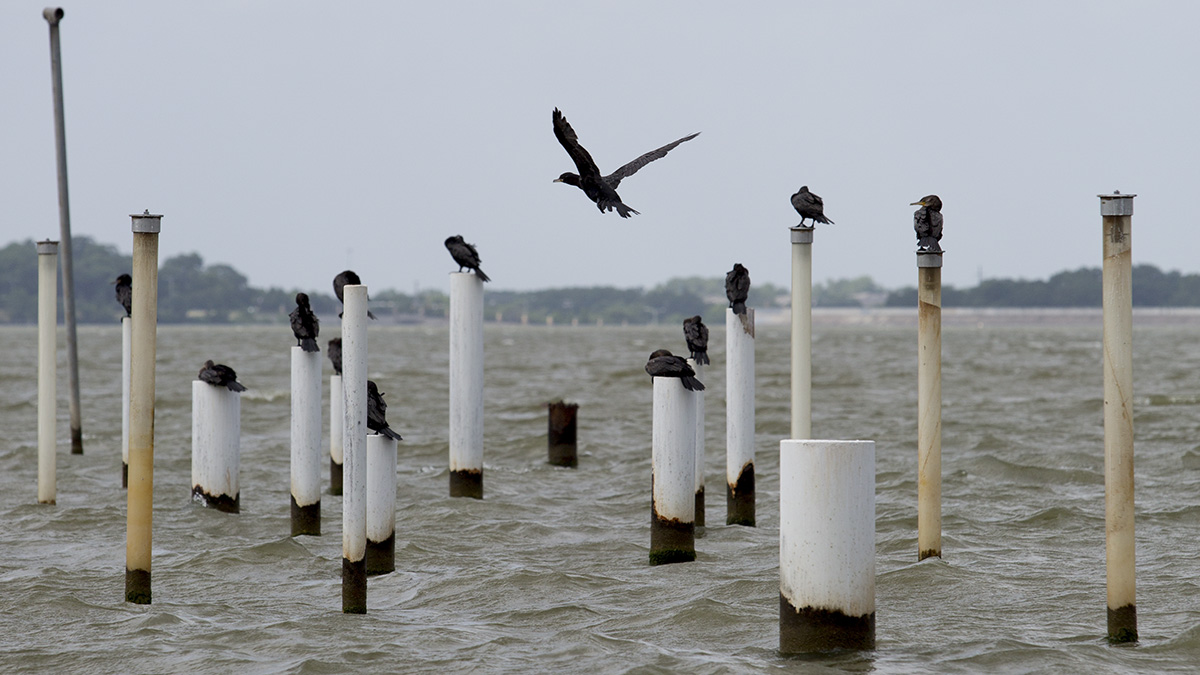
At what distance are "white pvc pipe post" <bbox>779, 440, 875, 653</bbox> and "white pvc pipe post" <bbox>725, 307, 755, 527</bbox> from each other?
3734 mm

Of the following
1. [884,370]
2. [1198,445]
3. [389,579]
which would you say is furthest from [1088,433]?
[884,370]

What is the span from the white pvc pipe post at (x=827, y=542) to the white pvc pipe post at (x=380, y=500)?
2989 millimetres

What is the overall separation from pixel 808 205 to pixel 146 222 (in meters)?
4.23

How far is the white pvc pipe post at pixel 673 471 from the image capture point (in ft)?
27.5

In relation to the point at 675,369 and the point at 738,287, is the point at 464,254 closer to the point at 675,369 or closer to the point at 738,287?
the point at 738,287

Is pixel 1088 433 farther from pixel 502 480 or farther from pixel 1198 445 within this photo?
pixel 502 480

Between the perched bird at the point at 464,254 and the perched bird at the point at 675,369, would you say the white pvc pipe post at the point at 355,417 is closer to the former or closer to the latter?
the perched bird at the point at 675,369

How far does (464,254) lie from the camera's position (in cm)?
1094

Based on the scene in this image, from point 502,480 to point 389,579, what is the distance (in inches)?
195

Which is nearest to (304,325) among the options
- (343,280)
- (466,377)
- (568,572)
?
(343,280)

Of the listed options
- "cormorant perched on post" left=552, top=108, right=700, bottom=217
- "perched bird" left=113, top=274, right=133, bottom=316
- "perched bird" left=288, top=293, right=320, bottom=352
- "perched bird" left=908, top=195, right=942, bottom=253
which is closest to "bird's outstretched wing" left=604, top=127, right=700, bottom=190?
"cormorant perched on post" left=552, top=108, right=700, bottom=217

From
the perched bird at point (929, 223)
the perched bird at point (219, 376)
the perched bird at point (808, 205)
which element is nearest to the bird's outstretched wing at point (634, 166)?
the perched bird at point (808, 205)

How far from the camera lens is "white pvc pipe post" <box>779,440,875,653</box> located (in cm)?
562

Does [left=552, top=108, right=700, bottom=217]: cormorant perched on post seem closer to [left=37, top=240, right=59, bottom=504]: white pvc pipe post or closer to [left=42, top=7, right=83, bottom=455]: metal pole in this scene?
[left=37, top=240, right=59, bottom=504]: white pvc pipe post
